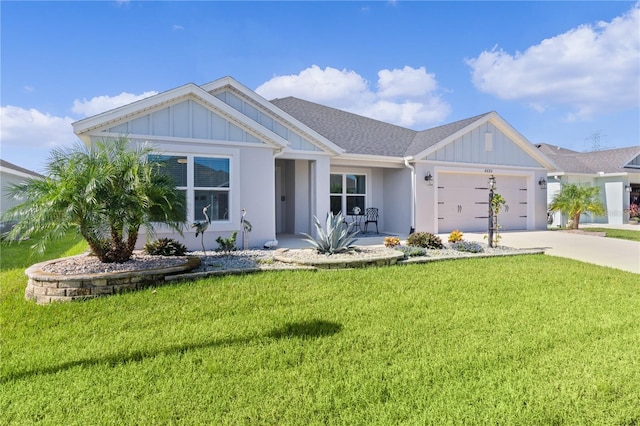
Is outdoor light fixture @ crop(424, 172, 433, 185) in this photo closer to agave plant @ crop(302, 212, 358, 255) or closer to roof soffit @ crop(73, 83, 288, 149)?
roof soffit @ crop(73, 83, 288, 149)

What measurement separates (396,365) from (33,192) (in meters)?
5.83

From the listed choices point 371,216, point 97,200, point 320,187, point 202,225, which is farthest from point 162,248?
point 371,216

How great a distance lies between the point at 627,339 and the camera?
3.63 meters

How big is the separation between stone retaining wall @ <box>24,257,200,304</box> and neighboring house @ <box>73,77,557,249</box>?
3.02m

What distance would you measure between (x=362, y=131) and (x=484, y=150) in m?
4.94

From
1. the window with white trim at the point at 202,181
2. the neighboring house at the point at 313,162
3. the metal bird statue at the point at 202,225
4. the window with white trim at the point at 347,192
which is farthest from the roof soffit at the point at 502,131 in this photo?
the metal bird statue at the point at 202,225

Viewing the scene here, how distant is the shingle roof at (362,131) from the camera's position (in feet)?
41.5

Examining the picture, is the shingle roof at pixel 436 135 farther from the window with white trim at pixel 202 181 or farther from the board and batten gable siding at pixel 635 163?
the board and batten gable siding at pixel 635 163

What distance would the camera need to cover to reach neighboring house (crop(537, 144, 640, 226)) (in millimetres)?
19016

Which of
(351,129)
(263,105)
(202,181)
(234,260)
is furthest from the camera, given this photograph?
(351,129)

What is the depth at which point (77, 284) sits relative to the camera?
4.79 metres

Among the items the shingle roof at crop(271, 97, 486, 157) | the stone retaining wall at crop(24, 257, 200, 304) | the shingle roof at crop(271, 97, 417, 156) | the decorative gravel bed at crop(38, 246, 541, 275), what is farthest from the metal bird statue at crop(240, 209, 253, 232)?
the shingle roof at crop(271, 97, 486, 157)

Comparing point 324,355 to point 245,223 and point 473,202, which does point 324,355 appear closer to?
point 245,223

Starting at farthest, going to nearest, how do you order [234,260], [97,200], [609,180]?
[609,180] → [234,260] → [97,200]
